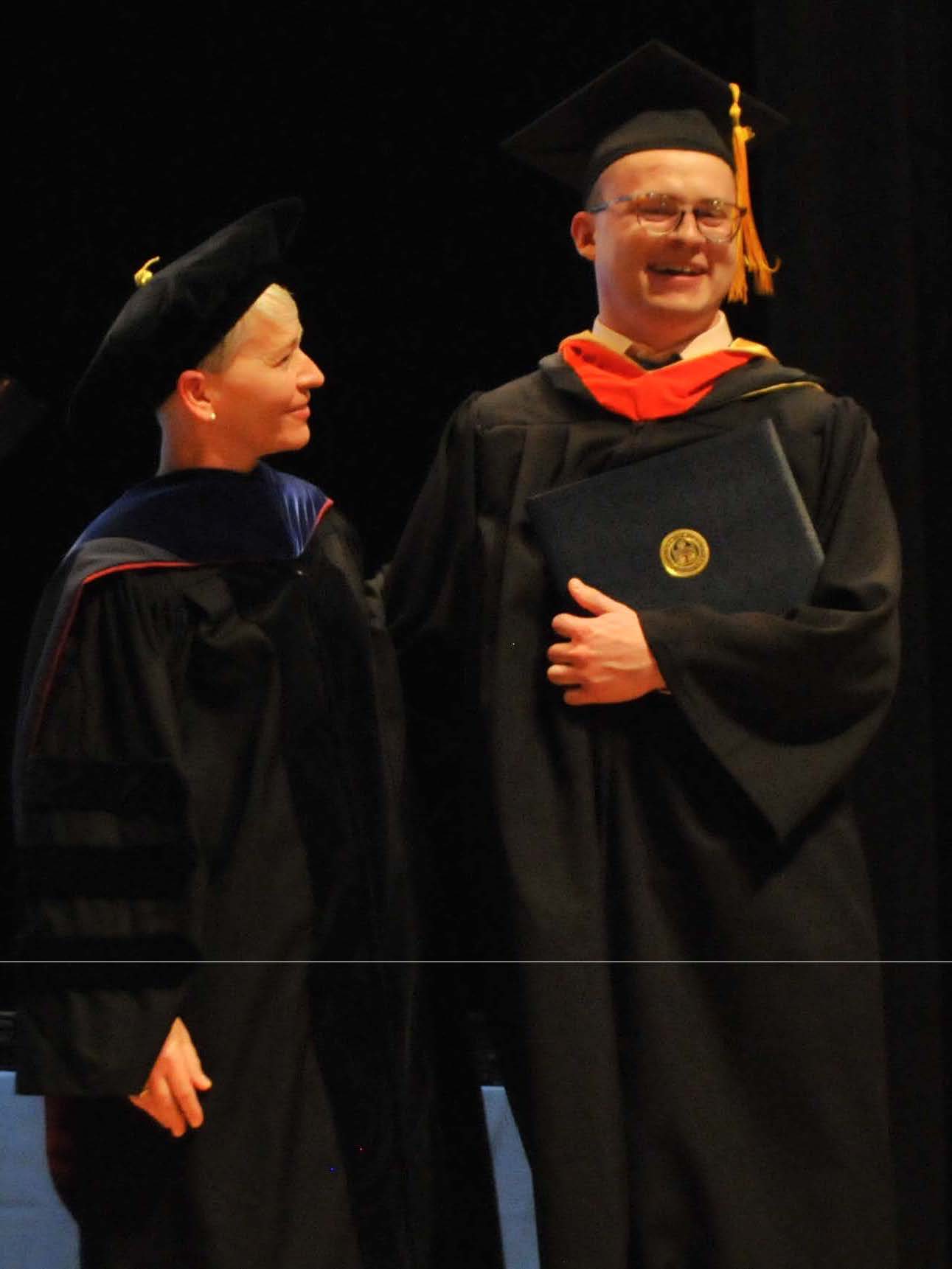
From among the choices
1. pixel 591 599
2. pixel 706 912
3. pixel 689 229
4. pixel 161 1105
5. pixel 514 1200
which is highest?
pixel 689 229

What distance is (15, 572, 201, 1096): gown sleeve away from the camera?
8.48ft

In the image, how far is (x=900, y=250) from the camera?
3.42 meters

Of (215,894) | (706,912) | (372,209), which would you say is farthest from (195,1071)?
(372,209)

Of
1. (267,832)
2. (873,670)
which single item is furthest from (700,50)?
(267,832)

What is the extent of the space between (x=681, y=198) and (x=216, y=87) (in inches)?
48.8

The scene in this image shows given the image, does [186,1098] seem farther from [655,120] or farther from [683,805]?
[655,120]

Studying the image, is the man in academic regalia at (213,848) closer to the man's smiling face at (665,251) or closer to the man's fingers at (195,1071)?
the man's fingers at (195,1071)

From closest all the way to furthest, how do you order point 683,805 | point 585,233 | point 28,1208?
point 683,805 < point 585,233 < point 28,1208

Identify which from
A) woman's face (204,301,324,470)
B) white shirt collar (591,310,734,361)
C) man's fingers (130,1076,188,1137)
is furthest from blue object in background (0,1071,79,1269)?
white shirt collar (591,310,734,361)

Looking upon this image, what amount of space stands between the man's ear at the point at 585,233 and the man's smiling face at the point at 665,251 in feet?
0.19

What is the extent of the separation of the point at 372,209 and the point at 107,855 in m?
1.60

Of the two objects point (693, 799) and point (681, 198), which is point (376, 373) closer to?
point (681, 198)

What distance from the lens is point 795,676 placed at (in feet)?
8.72

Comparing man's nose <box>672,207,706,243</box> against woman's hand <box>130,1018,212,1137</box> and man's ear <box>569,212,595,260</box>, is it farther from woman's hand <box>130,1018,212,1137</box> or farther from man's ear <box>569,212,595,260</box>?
woman's hand <box>130,1018,212,1137</box>
